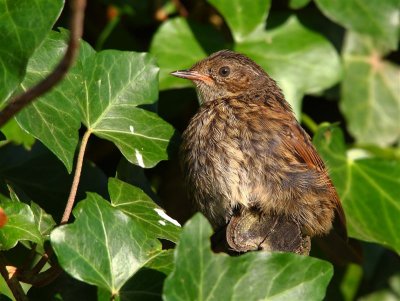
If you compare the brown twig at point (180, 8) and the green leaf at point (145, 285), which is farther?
the brown twig at point (180, 8)

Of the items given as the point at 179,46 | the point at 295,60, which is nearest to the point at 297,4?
the point at 295,60

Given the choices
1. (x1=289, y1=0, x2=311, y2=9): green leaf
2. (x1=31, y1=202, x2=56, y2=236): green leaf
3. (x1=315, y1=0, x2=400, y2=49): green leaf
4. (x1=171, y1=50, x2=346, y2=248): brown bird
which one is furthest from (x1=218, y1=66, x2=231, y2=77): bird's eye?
(x1=31, y1=202, x2=56, y2=236): green leaf

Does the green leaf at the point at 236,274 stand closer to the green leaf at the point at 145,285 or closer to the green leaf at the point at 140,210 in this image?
the green leaf at the point at 145,285

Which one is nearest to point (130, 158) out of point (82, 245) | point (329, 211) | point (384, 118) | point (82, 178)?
point (82, 178)

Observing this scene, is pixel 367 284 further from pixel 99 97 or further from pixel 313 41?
pixel 99 97

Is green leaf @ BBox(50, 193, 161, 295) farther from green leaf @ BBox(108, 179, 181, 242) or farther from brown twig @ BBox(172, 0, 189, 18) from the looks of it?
brown twig @ BBox(172, 0, 189, 18)

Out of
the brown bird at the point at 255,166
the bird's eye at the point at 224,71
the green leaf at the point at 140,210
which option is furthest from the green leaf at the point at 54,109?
the bird's eye at the point at 224,71
